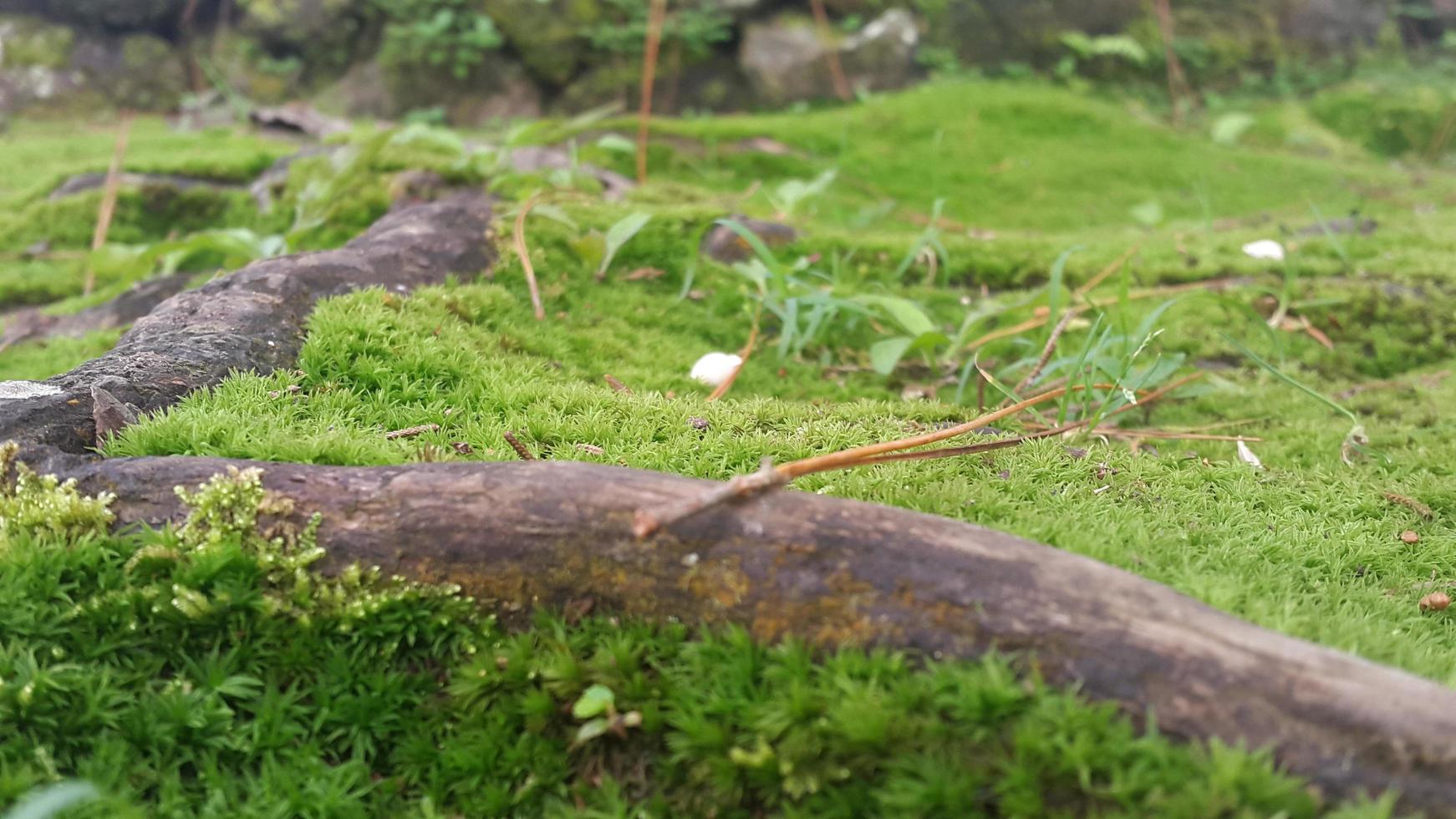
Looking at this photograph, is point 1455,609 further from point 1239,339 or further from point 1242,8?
point 1242,8

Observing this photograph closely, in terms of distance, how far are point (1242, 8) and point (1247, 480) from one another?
10965 mm

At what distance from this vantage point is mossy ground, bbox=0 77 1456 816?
1.46m

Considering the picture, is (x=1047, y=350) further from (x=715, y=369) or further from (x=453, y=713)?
(x=453, y=713)

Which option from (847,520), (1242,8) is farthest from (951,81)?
(847,520)

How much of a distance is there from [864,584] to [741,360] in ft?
5.76

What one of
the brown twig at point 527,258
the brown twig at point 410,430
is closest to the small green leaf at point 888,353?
the brown twig at point 527,258

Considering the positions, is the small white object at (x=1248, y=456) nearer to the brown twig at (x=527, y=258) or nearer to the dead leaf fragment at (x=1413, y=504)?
the dead leaf fragment at (x=1413, y=504)

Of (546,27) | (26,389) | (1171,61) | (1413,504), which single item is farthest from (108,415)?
(1171,61)

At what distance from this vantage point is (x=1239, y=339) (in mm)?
4039

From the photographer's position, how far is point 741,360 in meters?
3.31

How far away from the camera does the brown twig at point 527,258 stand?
349 centimetres

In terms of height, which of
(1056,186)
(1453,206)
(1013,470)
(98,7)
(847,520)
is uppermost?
(98,7)

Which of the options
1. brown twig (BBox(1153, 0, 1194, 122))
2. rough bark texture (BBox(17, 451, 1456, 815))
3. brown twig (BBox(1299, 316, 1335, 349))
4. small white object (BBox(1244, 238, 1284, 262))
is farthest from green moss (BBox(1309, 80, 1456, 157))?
rough bark texture (BBox(17, 451, 1456, 815))

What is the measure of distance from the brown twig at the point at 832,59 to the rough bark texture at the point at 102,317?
6.88 metres
